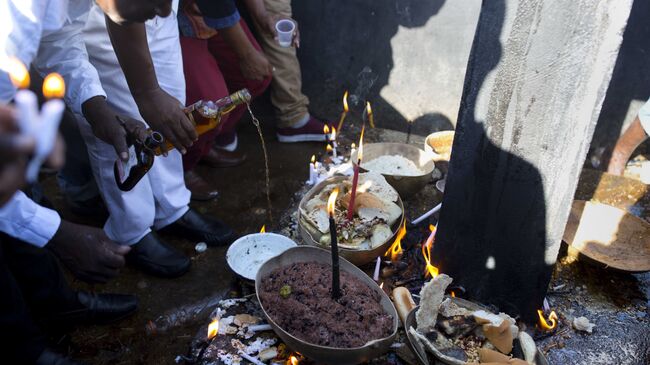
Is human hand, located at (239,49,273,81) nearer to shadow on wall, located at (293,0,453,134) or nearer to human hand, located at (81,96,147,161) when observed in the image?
shadow on wall, located at (293,0,453,134)

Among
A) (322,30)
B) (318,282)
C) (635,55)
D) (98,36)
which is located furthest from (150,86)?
(635,55)

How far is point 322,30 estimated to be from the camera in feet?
19.4

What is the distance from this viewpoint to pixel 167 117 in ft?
10.0

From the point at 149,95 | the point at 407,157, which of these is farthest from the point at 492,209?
the point at 149,95

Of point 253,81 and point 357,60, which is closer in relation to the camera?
point 253,81

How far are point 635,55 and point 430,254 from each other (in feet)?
11.8

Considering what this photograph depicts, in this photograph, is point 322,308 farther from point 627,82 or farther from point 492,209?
point 627,82

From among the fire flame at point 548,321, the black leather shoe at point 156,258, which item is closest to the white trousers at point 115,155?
the black leather shoe at point 156,258

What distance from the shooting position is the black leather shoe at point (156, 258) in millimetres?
3934

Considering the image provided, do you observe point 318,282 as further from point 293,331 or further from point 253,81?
point 253,81

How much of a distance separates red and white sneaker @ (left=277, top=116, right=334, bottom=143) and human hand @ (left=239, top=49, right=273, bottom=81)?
112 cm

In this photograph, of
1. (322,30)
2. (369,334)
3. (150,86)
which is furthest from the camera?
(322,30)

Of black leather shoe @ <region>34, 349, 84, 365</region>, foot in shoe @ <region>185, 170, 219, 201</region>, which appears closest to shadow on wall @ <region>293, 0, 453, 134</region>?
foot in shoe @ <region>185, 170, 219, 201</region>

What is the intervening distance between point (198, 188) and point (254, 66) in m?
1.38
